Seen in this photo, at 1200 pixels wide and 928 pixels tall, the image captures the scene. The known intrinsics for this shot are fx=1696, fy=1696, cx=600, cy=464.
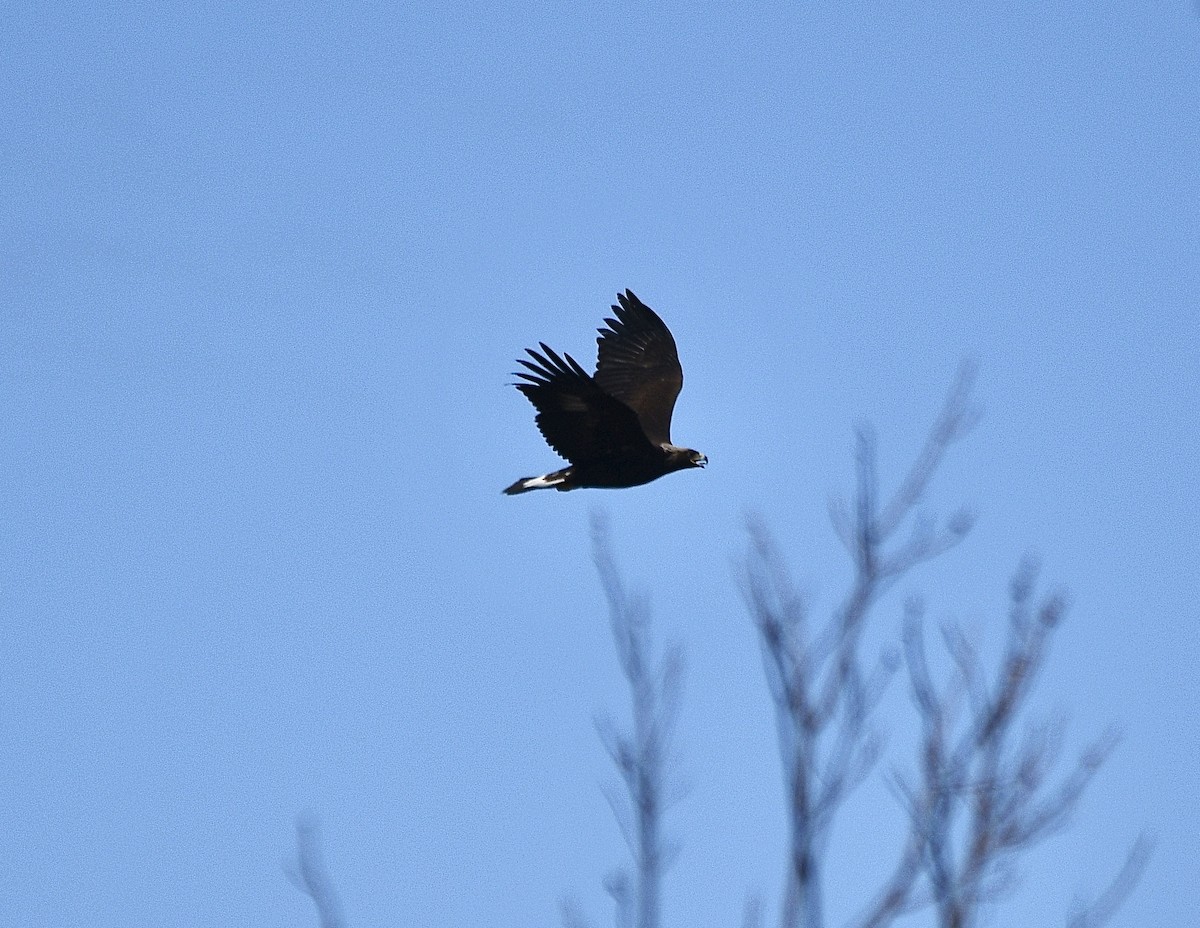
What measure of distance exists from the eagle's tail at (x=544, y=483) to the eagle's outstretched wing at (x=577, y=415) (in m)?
0.29

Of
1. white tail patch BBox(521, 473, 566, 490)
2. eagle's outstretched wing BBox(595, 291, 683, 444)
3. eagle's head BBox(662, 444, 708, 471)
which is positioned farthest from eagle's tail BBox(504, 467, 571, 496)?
eagle's outstretched wing BBox(595, 291, 683, 444)

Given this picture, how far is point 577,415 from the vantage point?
43.8 feet

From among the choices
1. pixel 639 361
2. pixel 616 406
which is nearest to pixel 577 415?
pixel 616 406

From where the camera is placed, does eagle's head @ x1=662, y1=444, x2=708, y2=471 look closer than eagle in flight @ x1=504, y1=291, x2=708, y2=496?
No

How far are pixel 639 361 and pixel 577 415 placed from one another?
2.97 metres

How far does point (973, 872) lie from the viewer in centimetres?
449

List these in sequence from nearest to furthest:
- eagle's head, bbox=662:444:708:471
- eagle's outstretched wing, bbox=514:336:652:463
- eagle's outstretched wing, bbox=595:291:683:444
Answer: eagle's outstretched wing, bbox=514:336:652:463 → eagle's head, bbox=662:444:708:471 → eagle's outstretched wing, bbox=595:291:683:444

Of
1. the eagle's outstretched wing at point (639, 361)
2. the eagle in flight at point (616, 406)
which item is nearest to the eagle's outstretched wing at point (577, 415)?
the eagle in flight at point (616, 406)

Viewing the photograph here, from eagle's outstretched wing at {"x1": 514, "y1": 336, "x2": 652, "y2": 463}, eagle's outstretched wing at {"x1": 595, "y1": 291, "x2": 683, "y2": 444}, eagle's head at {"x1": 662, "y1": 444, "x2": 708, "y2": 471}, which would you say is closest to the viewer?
eagle's outstretched wing at {"x1": 514, "y1": 336, "x2": 652, "y2": 463}

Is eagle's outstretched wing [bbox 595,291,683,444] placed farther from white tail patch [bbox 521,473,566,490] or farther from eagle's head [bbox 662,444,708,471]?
white tail patch [bbox 521,473,566,490]

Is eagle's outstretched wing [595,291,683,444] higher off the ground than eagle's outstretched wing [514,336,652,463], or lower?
higher

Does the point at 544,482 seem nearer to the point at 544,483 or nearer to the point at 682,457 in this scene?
the point at 544,483

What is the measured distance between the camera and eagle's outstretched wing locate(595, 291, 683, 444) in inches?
631

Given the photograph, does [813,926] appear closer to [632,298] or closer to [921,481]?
[921,481]
